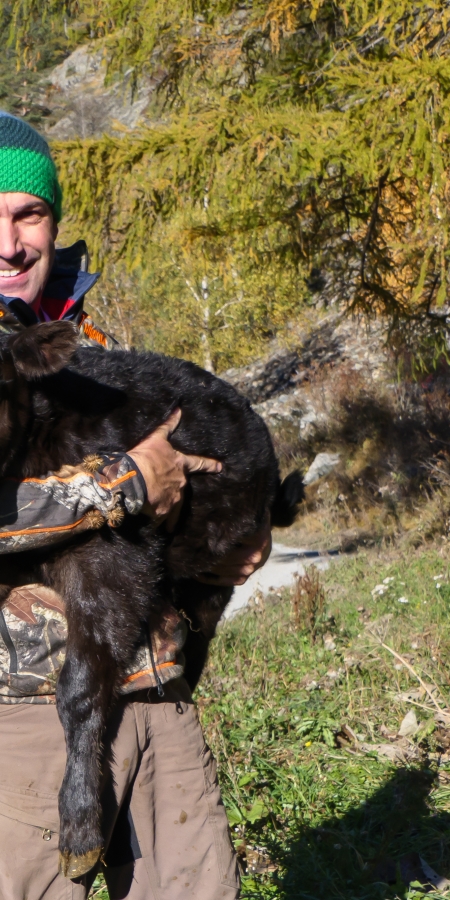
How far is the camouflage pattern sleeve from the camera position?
1.93 metres

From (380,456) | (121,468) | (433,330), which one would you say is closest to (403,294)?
(433,330)

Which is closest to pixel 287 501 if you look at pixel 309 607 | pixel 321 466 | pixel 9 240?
pixel 9 240

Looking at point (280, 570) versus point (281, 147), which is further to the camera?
point (280, 570)

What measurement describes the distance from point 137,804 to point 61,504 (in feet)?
2.73

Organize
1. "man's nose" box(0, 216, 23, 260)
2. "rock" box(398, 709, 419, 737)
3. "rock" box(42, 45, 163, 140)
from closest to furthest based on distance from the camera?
1. "man's nose" box(0, 216, 23, 260)
2. "rock" box(398, 709, 419, 737)
3. "rock" box(42, 45, 163, 140)

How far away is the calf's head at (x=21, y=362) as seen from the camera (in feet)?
6.63

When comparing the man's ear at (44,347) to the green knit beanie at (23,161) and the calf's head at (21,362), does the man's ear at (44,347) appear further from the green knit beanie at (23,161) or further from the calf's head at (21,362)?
the green knit beanie at (23,161)

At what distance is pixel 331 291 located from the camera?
862cm

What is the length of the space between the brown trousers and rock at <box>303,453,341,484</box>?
9.68 metres

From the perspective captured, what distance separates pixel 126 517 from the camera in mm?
2188

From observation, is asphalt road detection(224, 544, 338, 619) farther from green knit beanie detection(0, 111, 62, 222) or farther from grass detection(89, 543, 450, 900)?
green knit beanie detection(0, 111, 62, 222)

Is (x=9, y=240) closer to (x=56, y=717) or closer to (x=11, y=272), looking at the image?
(x=11, y=272)

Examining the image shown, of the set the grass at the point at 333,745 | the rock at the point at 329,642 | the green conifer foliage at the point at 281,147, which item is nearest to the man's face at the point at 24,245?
the grass at the point at 333,745

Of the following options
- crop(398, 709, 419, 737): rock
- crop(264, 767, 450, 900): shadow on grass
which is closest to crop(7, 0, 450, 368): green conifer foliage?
crop(398, 709, 419, 737): rock
